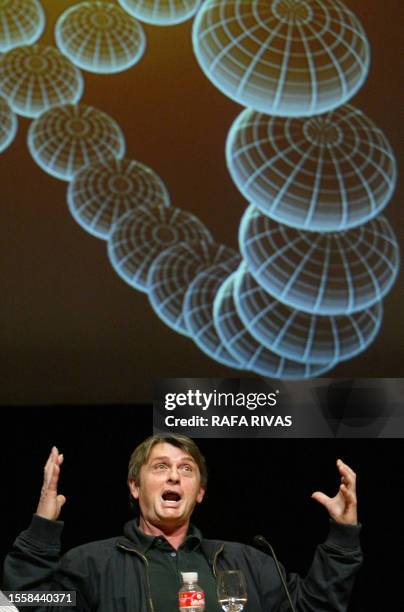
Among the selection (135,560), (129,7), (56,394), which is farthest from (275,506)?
(129,7)

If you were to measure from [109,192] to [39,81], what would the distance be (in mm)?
633

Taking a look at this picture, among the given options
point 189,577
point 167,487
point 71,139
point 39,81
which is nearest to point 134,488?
point 167,487

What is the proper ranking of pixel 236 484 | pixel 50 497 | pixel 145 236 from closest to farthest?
pixel 50 497 < pixel 236 484 < pixel 145 236

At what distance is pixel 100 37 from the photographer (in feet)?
14.3

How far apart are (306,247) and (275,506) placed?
1228 millimetres

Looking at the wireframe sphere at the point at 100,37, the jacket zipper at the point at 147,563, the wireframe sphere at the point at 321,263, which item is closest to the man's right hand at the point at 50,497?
the jacket zipper at the point at 147,563

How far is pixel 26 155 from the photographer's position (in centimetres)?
433

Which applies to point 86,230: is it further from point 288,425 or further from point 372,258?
point 288,425

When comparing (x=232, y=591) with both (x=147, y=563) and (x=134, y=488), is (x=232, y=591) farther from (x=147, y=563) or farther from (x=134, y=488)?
(x=134, y=488)

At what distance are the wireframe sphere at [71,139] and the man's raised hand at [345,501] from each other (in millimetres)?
2361

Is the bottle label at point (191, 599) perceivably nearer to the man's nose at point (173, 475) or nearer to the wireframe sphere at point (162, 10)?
the man's nose at point (173, 475)

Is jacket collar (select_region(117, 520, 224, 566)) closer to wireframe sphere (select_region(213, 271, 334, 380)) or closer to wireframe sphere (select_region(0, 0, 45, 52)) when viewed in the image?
wireframe sphere (select_region(213, 271, 334, 380))

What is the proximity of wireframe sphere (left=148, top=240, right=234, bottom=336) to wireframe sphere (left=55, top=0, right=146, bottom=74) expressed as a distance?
0.95 metres

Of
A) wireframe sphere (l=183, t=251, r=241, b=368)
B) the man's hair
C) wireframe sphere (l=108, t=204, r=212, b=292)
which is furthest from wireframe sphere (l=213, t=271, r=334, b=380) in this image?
the man's hair
